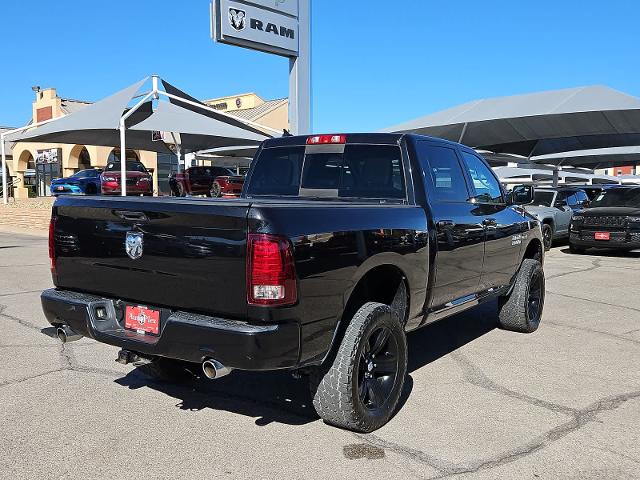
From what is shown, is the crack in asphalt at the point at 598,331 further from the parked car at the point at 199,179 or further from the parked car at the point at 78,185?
the parked car at the point at 78,185

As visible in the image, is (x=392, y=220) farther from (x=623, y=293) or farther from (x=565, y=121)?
(x=565, y=121)

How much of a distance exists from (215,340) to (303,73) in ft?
54.7

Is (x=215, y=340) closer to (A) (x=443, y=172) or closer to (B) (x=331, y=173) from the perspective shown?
(B) (x=331, y=173)

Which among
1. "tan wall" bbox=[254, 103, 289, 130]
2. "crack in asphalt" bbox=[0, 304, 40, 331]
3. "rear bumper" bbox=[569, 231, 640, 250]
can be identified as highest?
"tan wall" bbox=[254, 103, 289, 130]

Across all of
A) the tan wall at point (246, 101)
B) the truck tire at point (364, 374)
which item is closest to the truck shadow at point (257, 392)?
the truck tire at point (364, 374)

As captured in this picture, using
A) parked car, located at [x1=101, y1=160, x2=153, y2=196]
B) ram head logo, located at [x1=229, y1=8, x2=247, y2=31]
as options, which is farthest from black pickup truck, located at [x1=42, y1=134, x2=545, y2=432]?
parked car, located at [x1=101, y1=160, x2=153, y2=196]

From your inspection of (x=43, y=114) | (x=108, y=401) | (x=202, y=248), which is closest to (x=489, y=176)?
(x=202, y=248)

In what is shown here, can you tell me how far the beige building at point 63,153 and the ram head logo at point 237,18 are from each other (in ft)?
79.0

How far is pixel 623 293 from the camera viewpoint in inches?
344

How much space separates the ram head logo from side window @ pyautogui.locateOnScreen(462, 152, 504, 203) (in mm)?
13061

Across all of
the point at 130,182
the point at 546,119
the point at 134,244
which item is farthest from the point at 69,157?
the point at 134,244

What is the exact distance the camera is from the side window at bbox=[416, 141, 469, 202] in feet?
15.0

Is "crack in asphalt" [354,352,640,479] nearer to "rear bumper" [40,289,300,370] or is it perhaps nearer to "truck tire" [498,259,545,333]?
"rear bumper" [40,289,300,370]

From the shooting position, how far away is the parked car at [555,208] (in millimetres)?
14977
